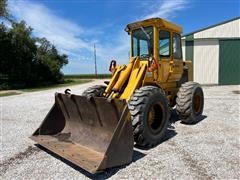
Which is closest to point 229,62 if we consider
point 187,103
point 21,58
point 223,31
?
point 223,31

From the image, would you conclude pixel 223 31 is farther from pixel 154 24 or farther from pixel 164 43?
pixel 154 24

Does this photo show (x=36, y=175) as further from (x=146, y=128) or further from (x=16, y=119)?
(x=16, y=119)

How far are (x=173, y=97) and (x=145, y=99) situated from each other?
2.53 meters

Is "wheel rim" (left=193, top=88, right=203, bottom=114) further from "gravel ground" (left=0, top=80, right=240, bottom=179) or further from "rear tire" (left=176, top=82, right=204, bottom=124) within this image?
"gravel ground" (left=0, top=80, right=240, bottom=179)

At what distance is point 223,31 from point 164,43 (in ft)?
51.3

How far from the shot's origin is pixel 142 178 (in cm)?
396

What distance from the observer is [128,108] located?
4.53 meters

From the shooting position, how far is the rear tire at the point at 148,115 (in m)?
5.00

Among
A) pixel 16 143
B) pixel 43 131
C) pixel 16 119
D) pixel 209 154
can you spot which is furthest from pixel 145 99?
pixel 16 119

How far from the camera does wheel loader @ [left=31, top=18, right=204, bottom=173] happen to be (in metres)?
4.38

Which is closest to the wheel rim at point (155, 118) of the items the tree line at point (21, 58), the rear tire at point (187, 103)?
the rear tire at point (187, 103)

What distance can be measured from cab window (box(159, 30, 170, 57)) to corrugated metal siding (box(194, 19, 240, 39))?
14422 millimetres

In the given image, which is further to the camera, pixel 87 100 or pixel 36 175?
pixel 87 100

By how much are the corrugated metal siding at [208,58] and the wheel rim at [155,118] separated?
15340 mm
